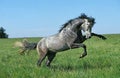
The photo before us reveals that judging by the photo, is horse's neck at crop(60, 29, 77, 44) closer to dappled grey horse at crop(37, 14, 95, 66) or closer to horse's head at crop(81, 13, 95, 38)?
dappled grey horse at crop(37, 14, 95, 66)

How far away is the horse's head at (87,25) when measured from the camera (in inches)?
466

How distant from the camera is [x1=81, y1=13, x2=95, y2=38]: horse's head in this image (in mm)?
11830

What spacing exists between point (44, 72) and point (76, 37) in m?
2.98

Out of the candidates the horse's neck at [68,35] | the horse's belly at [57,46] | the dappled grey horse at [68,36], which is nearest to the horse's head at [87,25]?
the dappled grey horse at [68,36]

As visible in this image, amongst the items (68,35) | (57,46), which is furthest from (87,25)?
(57,46)

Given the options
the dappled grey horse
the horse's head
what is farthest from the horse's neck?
the horse's head

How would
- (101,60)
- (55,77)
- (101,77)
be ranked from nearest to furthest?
(101,77) → (55,77) → (101,60)

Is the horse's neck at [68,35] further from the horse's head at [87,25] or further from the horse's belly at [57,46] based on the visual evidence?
the horse's head at [87,25]

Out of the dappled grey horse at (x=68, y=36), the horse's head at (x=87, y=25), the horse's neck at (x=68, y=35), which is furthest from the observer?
the horse's neck at (x=68, y=35)

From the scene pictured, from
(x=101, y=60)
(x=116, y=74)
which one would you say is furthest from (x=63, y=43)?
(x=116, y=74)

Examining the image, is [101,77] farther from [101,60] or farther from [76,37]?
[101,60]

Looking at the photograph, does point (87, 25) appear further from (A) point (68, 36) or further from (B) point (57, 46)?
(B) point (57, 46)

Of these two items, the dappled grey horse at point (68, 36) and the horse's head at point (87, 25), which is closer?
the horse's head at point (87, 25)

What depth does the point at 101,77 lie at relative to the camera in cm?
820
